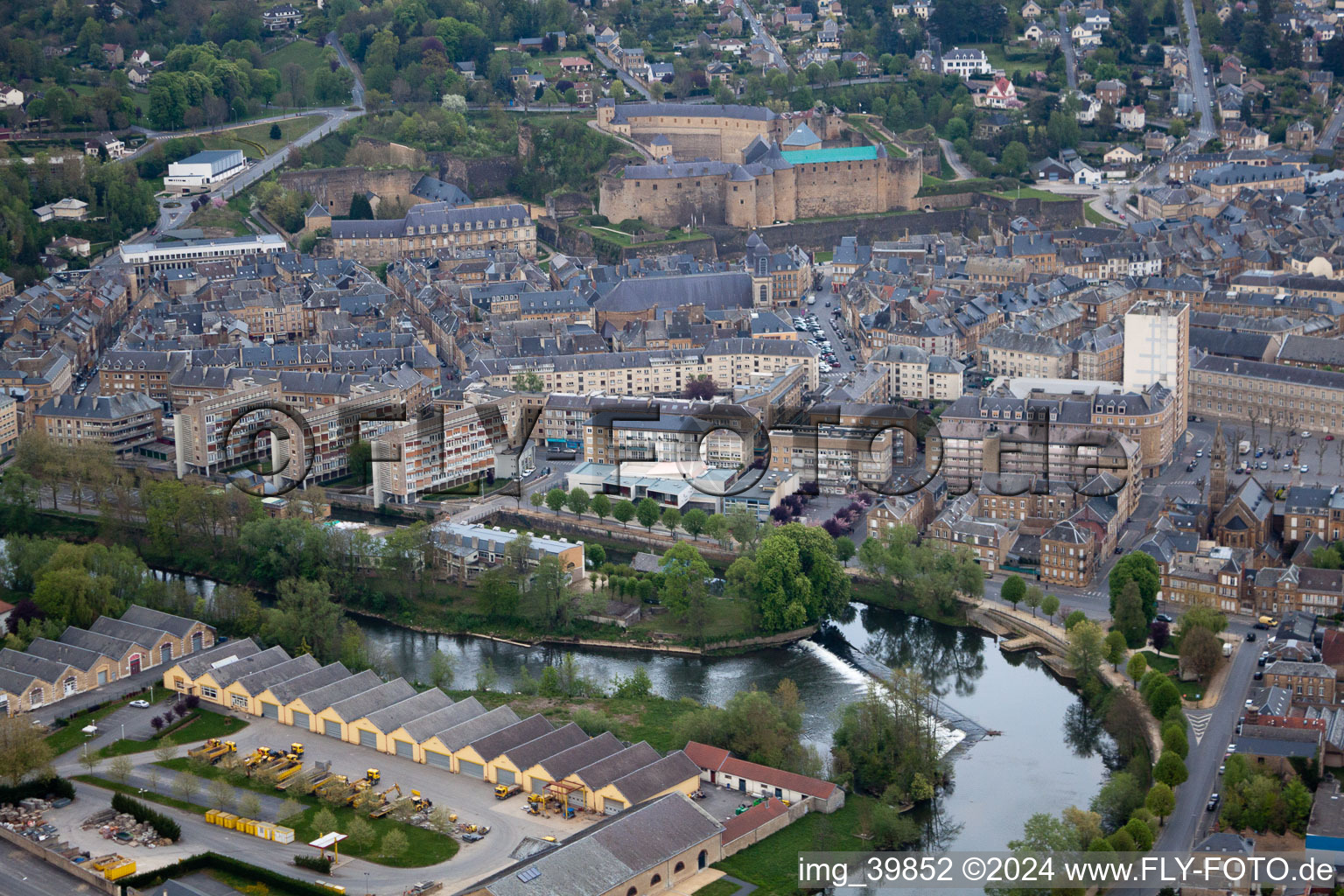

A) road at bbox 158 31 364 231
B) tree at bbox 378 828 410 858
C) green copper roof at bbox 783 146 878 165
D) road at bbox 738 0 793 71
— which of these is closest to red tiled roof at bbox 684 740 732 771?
tree at bbox 378 828 410 858

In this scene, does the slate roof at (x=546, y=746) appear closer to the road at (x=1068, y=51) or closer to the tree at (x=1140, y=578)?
the tree at (x=1140, y=578)

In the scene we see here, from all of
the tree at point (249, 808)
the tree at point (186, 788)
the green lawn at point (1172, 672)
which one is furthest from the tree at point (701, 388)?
the tree at point (249, 808)

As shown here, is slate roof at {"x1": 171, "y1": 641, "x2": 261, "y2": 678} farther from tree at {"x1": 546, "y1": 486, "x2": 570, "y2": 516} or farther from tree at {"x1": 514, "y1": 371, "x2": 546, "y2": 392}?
tree at {"x1": 514, "y1": 371, "x2": 546, "y2": 392}

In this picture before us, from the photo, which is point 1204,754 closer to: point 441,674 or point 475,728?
point 475,728

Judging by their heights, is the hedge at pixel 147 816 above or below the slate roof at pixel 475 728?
below

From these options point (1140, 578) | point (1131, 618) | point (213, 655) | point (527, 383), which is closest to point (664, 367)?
point (527, 383)

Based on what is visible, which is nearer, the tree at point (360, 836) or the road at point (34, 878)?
the road at point (34, 878)
